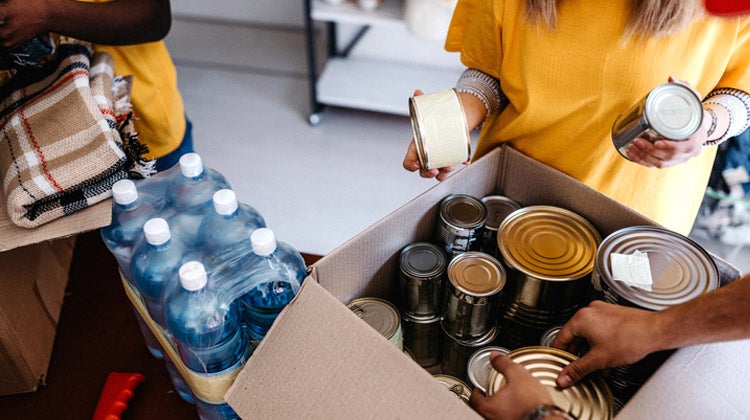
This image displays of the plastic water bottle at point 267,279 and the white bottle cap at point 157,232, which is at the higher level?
the white bottle cap at point 157,232

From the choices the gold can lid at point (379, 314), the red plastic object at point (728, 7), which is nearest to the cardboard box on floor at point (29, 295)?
the gold can lid at point (379, 314)

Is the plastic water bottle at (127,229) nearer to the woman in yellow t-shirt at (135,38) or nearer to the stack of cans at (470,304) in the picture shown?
A: the woman in yellow t-shirt at (135,38)

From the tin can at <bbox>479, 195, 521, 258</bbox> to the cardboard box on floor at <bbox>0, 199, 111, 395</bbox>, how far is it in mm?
723

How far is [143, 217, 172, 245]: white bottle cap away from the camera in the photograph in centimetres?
92

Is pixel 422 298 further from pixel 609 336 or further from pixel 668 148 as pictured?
pixel 668 148

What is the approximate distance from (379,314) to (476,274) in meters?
0.19

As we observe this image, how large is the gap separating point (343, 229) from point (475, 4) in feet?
5.19

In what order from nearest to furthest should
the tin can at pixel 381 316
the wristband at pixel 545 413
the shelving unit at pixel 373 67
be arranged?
1. the wristband at pixel 545 413
2. the tin can at pixel 381 316
3. the shelving unit at pixel 373 67

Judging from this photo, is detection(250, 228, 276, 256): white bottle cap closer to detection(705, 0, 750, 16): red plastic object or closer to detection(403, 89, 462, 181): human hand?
detection(403, 89, 462, 181): human hand

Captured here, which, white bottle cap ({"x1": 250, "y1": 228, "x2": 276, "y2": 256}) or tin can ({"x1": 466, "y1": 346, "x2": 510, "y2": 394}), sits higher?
white bottle cap ({"x1": 250, "y1": 228, "x2": 276, "y2": 256})

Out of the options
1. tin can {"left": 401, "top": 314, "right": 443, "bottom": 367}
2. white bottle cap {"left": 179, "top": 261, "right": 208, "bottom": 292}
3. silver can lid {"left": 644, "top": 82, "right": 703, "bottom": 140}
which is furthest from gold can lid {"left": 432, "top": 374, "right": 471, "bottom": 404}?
silver can lid {"left": 644, "top": 82, "right": 703, "bottom": 140}

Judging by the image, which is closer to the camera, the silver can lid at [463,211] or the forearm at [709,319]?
the forearm at [709,319]

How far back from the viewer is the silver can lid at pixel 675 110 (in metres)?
0.94

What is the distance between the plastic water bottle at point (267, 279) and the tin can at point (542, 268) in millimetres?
374
